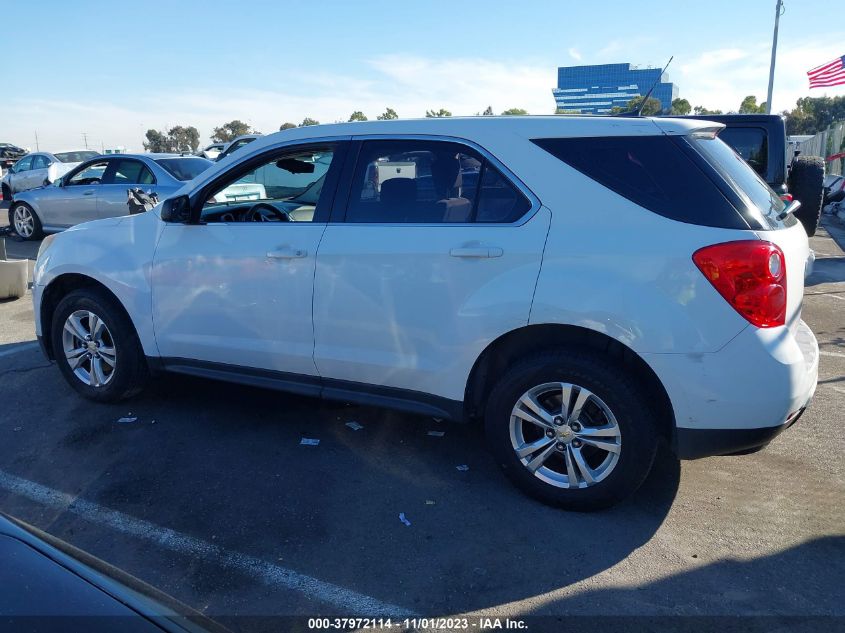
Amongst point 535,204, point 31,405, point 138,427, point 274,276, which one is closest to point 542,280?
point 535,204

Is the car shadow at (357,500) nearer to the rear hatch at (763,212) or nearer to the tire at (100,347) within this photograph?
the tire at (100,347)

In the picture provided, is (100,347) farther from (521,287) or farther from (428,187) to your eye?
(521,287)

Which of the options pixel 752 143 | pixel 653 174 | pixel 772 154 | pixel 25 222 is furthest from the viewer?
pixel 25 222

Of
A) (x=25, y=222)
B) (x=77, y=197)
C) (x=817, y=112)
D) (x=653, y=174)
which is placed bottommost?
(x=25, y=222)

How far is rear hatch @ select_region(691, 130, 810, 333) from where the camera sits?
3.06 metres

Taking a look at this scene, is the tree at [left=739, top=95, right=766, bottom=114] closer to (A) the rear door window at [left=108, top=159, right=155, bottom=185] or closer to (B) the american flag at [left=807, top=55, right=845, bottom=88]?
(B) the american flag at [left=807, top=55, right=845, bottom=88]

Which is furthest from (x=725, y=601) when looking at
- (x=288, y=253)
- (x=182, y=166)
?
(x=182, y=166)

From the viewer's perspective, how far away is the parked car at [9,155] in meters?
31.8

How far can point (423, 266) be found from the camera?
354 centimetres

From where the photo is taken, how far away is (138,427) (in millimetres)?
4539

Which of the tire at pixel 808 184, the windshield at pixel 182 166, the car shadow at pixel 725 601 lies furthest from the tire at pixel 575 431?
the windshield at pixel 182 166

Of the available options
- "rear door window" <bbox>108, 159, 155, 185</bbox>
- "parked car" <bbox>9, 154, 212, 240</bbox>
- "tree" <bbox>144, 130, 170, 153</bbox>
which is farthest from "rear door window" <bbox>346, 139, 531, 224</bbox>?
"tree" <bbox>144, 130, 170, 153</bbox>

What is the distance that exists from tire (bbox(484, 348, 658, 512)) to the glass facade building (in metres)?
9.62

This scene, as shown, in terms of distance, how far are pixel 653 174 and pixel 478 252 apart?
905 mm
